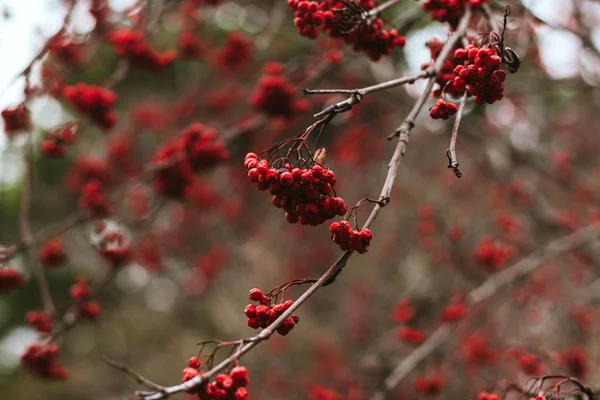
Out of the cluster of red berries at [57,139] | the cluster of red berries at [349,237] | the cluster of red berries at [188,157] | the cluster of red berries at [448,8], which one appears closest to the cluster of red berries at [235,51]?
the cluster of red berries at [188,157]

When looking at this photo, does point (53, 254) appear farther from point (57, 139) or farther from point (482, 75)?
point (482, 75)

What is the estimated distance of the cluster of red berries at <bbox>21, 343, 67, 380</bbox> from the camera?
3.25 m

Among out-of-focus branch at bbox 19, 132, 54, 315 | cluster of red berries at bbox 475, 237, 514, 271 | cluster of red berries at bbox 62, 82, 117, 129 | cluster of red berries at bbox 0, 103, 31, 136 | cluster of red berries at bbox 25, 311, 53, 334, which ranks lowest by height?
cluster of red berries at bbox 475, 237, 514, 271

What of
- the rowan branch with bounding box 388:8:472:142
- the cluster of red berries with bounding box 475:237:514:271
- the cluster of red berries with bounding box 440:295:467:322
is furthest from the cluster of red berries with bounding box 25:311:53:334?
the cluster of red berries with bounding box 475:237:514:271

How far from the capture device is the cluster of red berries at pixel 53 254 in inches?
151

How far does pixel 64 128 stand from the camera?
3.59m

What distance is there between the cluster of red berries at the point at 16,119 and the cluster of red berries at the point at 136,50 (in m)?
0.93

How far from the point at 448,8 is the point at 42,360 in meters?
Answer: 3.06

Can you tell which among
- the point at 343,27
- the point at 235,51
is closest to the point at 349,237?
the point at 343,27

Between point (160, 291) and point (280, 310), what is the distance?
10439 millimetres

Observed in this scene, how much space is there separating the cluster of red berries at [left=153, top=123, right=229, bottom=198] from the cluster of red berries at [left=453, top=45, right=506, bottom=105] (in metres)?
2.22

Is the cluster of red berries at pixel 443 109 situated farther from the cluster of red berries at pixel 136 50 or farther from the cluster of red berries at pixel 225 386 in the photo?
the cluster of red berries at pixel 136 50

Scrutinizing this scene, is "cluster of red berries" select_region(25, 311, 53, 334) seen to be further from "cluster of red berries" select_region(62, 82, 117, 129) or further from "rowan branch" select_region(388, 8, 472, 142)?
"rowan branch" select_region(388, 8, 472, 142)

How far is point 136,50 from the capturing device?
165 inches
